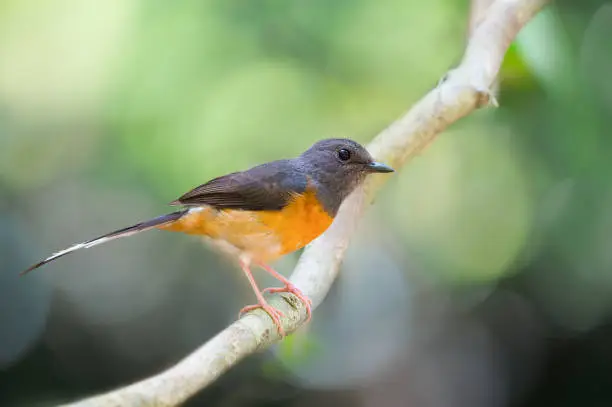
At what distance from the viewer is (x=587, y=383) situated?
9.20ft

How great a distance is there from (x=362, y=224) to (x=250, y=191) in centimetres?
101

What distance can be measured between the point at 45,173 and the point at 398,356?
1.51m

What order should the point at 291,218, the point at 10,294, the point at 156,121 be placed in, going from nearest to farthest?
the point at 291,218
the point at 156,121
the point at 10,294

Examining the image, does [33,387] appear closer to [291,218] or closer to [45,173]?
[45,173]

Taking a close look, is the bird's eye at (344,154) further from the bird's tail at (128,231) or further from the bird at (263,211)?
the bird's tail at (128,231)

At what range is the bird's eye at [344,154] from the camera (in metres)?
1.89

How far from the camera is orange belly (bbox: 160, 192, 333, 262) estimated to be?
1.78 m

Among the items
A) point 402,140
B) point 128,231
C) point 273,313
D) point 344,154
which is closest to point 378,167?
point 344,154

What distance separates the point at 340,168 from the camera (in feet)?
6.19

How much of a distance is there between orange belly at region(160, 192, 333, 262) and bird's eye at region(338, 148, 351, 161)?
5.8 inches

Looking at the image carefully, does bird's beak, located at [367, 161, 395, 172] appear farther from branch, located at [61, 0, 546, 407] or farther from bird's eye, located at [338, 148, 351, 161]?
branch, located at [61, 0, 546, 407]

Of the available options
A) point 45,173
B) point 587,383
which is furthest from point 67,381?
point 587,383

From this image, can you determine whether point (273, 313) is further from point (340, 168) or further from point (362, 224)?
→ point (362, 224)

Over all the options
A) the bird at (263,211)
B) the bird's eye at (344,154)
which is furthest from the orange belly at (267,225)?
the bird's eye at (344,154)
